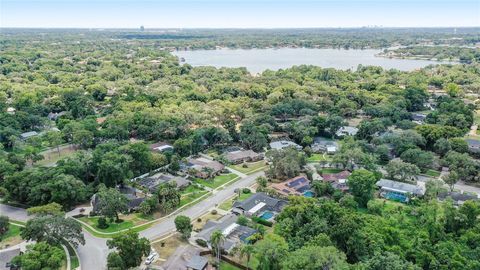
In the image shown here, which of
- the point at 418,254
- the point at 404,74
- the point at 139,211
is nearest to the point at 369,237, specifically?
the point at 418,254

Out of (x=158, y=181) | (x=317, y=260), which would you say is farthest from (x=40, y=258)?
(x=158, y=181)

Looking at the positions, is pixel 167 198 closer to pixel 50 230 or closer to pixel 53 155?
pixel 50 230

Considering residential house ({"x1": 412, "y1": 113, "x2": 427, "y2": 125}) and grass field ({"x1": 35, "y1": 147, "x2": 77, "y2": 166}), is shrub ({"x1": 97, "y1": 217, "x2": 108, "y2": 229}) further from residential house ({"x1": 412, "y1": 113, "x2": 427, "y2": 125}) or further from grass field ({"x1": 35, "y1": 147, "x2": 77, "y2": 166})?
residential house ({"x1": 412, "y1": 113, "x2": 427, "y2": 125})

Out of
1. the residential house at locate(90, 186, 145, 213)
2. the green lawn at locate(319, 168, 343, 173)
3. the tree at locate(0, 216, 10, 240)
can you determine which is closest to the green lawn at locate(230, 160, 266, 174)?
the green lawn at locate(319, 168, 343, 173)

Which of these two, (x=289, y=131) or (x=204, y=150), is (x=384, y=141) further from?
(x=204, y=150)

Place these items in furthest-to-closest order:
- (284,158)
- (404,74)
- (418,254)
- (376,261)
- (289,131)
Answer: (404,74)
(289,131)
(284,158)
(418,254)
(376,261)

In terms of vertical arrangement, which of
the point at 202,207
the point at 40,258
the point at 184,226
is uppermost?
the point at 40,258

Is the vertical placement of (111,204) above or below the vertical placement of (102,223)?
above
